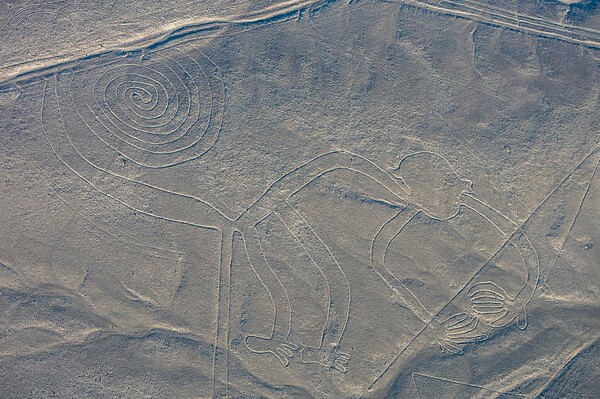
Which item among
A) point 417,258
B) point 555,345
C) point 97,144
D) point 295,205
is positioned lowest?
point 555,345

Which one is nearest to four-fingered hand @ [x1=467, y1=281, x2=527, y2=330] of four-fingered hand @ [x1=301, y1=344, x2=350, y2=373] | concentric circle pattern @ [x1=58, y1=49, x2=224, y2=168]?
four-fingered hand @ [x1=301, y1=344, x2=350, y2=373]

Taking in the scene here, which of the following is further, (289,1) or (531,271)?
(289,1)

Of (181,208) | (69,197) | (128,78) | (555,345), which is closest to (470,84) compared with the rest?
(555,345)

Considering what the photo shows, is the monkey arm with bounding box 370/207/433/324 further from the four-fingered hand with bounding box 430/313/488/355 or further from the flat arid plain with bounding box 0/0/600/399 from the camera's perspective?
the four-fingered hand with bounding box 430/313/488/355

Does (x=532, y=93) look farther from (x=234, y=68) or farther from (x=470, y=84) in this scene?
(x=234, y=68)

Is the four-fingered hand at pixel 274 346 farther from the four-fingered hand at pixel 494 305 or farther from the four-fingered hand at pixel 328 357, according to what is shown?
the four-fingered hand at pixel 494 305

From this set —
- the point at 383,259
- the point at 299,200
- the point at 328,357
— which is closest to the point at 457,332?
the point at 383,259
